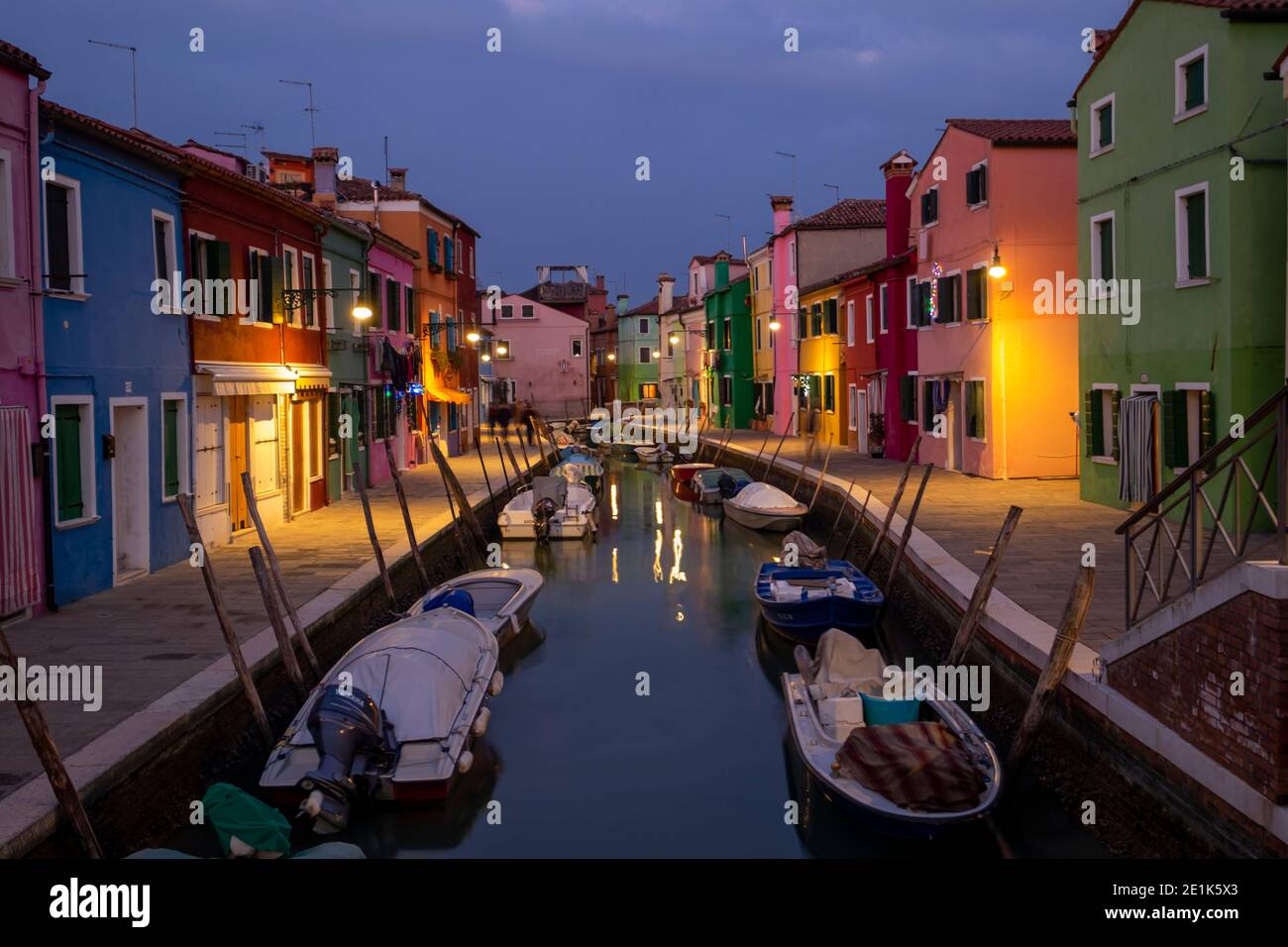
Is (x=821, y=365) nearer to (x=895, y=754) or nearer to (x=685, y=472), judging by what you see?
(x=685, y=472)

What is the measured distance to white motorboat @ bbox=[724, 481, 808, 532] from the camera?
25.5 meters

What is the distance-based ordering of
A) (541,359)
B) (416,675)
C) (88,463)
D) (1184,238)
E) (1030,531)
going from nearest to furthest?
(416,675), (88,463), (1184,238), (1030,531), (541,359)

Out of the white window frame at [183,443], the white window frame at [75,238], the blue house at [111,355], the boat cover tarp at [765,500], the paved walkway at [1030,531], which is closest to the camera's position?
the paved walkway at [1030,531]

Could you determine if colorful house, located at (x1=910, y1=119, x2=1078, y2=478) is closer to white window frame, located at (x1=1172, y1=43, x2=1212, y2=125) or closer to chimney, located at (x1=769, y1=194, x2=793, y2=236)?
white window frame, located at (x1=1172, y1=43, x2=1212, y2=125)

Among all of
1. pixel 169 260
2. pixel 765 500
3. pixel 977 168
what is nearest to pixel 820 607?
pixel 169 260

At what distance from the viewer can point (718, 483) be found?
103ft

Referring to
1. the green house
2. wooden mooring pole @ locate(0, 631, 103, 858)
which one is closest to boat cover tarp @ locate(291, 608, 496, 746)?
A: wooden mooring pole @ locate(0, 631, 103, 858)

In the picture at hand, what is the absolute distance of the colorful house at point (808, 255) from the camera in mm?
41344

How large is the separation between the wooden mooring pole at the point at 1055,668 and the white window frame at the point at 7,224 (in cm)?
994

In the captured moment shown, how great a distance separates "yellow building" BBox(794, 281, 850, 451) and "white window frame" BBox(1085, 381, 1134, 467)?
1652 centimetres

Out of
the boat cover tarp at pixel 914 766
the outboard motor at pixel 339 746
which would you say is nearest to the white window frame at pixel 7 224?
the outboard motor at pixel 339 746

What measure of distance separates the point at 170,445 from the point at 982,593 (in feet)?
34.3

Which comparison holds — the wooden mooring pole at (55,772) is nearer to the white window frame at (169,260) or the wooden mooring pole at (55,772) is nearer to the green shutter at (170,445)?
the green shutter at (170,445)

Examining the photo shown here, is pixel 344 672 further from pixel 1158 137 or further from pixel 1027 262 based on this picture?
pixel 1027 262
